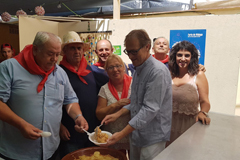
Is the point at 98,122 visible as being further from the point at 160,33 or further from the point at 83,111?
the point at 160,33

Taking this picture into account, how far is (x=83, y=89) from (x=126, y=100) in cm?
50

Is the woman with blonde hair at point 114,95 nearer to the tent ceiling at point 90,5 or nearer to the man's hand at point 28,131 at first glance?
the man's hand at point 28,131

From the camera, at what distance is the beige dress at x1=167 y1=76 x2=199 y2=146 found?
7.13 ft

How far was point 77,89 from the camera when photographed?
7.09 feet

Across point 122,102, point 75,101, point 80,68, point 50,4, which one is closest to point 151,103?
point 122,102

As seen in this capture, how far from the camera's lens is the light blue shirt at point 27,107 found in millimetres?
1514

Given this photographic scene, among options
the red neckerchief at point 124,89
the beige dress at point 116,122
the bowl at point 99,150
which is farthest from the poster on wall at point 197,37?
the bowl at point 99,150

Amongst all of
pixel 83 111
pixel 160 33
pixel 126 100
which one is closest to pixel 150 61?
pixel 126 100

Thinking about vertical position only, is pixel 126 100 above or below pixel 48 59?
below

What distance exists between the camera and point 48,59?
1575 mm

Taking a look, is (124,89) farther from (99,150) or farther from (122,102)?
(99,150)

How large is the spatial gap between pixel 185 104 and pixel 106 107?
0.88 metres

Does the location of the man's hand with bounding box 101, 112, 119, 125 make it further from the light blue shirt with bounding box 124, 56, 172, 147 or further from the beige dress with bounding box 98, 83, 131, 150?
the light blue shirt with bounding box 124, 56, 172, 147

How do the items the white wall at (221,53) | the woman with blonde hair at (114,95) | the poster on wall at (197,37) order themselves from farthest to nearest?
the poster on wall at (197,37)
the white wall at (221,53)
the woman with blonde hair at (114,95)
